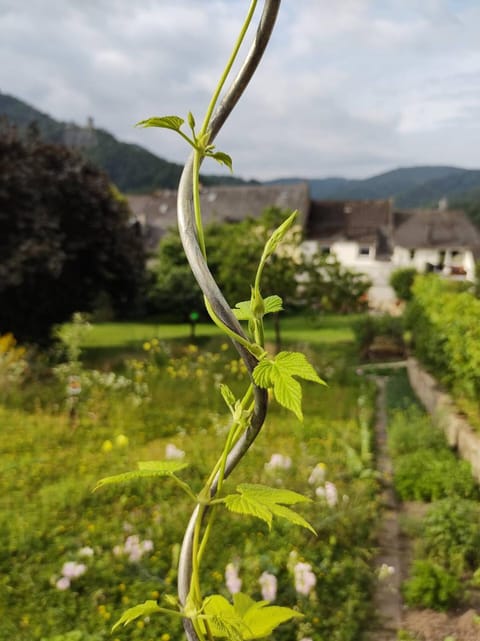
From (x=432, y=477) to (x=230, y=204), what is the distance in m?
28.6

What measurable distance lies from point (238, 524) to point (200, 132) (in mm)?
3928

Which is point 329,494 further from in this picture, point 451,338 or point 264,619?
point 451,338

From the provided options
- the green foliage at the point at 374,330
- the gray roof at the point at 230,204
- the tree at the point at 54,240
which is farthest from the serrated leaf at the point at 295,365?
the gray roof at the point at 230,204

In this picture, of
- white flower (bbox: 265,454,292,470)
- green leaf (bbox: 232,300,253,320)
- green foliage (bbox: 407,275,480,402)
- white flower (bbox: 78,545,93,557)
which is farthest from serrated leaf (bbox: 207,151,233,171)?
green foliage (bbox: 407,275,480,402)

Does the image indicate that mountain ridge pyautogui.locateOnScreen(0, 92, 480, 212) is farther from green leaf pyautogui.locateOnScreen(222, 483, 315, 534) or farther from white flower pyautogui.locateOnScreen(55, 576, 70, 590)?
green leaf pyautogui.locateOnScreen(222, 483, 315, 534)

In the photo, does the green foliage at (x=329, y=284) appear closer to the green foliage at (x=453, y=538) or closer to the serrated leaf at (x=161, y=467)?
the green foliage at (x=453, y=538)

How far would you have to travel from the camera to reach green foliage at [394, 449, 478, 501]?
5.18m

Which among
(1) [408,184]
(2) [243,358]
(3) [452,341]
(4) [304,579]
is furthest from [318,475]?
(1) [408,184]

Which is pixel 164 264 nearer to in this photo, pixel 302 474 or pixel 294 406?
pixel 302 474

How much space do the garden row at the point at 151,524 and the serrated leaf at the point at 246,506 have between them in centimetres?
234

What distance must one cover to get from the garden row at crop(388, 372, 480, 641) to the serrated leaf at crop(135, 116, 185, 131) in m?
3.45

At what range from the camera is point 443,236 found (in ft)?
112

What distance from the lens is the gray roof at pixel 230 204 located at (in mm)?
31953

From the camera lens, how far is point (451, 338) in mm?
7102
